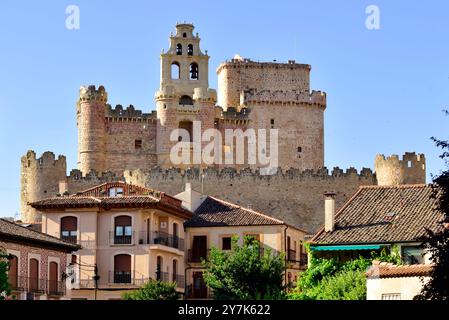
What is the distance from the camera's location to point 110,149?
77.0m

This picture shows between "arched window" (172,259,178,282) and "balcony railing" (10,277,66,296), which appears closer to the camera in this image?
"balcony railing" (10,277,66,296)

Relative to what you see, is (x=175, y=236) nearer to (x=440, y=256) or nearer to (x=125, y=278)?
(x=125, y=278)

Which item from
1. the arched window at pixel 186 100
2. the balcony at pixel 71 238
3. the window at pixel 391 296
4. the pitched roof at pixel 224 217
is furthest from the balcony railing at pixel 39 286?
the arched window at pixel 186 100

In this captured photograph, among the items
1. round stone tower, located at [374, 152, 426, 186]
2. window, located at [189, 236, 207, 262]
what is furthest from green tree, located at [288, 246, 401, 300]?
round stone tower, located at [374, 152, 426, 186]

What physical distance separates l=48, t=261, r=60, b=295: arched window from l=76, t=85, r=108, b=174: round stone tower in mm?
32431

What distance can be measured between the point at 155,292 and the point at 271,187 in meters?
23.7

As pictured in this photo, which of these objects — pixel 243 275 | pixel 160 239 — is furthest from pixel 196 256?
pixel 243 275

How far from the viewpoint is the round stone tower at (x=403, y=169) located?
6875cm

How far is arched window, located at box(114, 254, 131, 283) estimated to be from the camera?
4959 cm

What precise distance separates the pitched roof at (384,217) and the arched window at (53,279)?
1016 centimetres

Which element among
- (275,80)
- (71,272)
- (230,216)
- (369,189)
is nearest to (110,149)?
(275,80)

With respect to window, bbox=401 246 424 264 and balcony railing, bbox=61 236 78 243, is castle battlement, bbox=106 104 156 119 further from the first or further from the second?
window, bbox=401 246 424 264

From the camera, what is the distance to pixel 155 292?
147 ft
